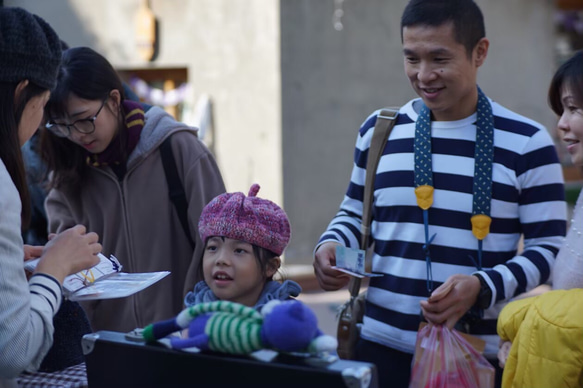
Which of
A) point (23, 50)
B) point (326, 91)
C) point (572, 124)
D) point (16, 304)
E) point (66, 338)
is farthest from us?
point (326, 91)

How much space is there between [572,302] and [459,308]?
0.42 m

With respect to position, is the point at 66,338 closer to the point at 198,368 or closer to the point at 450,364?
the point at 198,368

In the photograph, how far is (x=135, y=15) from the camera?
8.95 meters

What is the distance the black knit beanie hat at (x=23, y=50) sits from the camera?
73.9 inches

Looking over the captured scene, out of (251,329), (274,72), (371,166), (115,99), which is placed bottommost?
(251,329)

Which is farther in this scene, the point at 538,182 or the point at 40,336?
the point at 538,182

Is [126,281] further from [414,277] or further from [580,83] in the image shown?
[580,83]

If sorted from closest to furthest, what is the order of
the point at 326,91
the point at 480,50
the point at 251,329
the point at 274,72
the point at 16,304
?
the point at 251,329 < the point at 16,304 < the point at 480,50 < the point at 274,72 < the point at 326,91

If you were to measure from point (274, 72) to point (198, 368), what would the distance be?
7079 millimetres

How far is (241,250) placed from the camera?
2.35 metres

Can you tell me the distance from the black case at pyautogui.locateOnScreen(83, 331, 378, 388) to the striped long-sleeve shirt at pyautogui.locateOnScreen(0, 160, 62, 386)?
0.14m

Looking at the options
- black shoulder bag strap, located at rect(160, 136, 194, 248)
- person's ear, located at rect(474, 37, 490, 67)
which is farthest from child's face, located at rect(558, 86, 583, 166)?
black shoulder bag strap, located at rect(160, 136, 194, 248)

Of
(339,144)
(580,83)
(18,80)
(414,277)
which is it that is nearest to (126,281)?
(18,80)

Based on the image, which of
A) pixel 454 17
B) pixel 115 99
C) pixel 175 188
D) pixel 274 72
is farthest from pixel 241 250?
pixel 274 72
